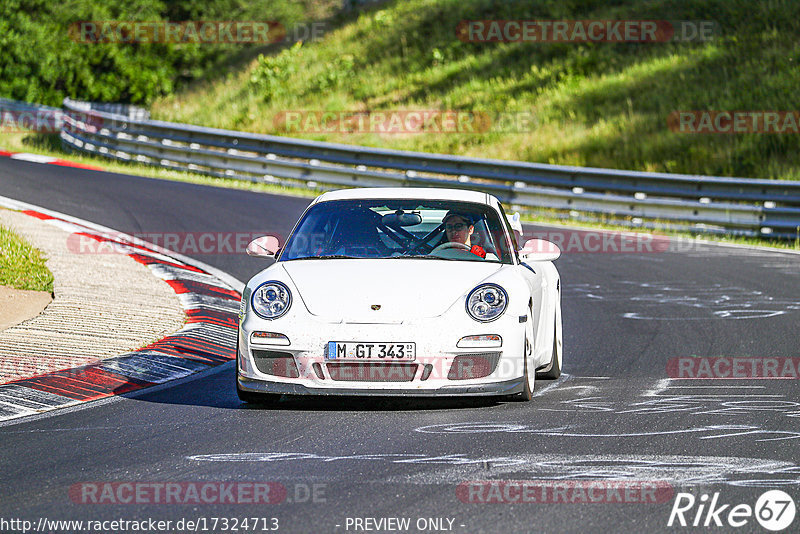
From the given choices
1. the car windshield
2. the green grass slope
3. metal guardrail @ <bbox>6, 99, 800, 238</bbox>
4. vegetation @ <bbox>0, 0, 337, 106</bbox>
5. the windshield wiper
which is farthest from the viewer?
vegetation @ <bbox>0, 0, 337, 106</bbox>

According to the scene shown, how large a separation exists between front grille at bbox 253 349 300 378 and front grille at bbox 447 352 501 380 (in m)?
0.91

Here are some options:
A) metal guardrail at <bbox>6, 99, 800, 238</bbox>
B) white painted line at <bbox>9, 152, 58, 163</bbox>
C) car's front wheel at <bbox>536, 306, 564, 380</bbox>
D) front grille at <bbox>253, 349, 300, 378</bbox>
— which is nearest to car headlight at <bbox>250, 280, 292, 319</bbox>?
front grille at <bbox>253, 349, 300, 378</bbox>

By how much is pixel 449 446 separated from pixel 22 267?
7042mm

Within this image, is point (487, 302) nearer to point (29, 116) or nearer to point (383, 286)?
point (383, 286)

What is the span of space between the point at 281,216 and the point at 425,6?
85.9ft

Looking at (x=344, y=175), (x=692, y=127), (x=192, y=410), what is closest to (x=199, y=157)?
(x=344, y=175)

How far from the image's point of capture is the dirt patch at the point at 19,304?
997 cm

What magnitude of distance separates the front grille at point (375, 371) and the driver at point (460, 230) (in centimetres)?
135

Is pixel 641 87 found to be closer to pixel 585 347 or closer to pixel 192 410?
pixel 585 347

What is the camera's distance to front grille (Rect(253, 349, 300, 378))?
22.3ft

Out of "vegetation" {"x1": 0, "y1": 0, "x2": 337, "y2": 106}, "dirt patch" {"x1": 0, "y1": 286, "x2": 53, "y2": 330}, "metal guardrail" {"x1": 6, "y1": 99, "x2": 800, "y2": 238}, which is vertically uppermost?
"vegetation" {"x1": 0, "y1": 0, "x2": 337, "y2": 106}

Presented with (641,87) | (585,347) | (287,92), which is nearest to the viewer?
(585,347)

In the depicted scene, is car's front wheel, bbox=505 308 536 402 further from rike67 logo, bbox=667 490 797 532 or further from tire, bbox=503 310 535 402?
Result: rike67 logo, bbox=667 490 797 532

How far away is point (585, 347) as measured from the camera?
9.62 meters
